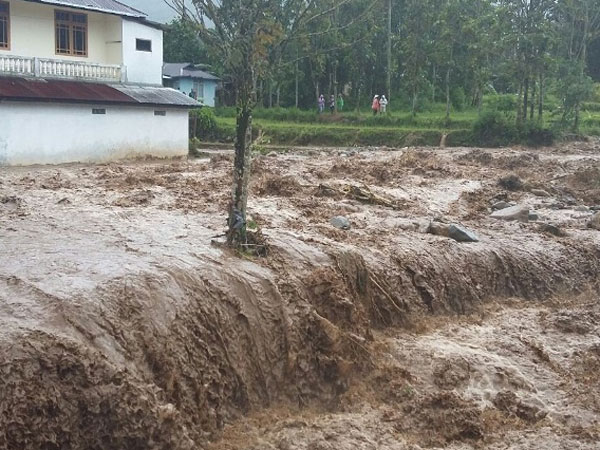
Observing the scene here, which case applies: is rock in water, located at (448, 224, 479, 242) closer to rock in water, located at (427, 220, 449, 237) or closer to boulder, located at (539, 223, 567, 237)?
rock in water, located at (427, 220, 449, 237)

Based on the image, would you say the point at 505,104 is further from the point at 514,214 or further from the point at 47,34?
the point at 514,214

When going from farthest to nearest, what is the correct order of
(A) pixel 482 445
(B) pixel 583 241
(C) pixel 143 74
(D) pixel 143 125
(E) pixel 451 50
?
(E) pixel 451 50
(C) pixel 143 74
(D) pixel 143 125
(B) pixel 583 241
(A) pixel 482 445

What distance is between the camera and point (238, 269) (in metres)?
8.73

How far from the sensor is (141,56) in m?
27.0

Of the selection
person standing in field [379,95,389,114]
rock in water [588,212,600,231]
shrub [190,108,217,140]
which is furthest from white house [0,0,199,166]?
person standing in field [379,95,389,114]

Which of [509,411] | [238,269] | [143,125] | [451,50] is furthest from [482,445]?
[451,50]

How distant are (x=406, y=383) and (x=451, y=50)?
1292 inches

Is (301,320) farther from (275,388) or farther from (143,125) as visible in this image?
(143,125)

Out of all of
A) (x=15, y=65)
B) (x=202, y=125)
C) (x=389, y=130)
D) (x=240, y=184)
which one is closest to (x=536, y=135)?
(x=389, y=130)

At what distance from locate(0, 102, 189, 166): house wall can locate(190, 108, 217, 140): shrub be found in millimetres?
8822

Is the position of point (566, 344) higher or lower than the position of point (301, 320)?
lower

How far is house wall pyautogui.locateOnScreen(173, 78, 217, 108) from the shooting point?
50.9 metres

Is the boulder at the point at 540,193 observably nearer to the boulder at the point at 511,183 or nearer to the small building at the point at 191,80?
the boulder at the point at 511,183

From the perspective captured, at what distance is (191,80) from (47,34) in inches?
1047
